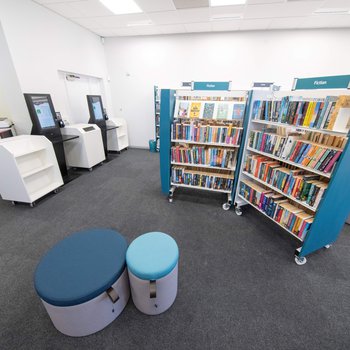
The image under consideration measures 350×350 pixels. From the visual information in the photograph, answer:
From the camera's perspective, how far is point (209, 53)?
4629mm

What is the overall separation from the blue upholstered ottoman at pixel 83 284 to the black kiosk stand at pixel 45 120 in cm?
243

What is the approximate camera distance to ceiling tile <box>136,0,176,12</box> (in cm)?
306

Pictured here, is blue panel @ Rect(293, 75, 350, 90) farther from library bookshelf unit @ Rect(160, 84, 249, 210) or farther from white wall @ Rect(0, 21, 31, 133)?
white wall @ Rect(0, 21, 31, 133)

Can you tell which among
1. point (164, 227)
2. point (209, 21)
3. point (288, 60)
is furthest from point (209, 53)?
point (164, 227)

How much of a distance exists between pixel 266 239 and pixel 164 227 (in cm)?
128

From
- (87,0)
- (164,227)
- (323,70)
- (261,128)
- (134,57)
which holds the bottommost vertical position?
(164,227)

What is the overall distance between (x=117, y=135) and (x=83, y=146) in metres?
1.50

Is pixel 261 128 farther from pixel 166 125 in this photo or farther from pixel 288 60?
pixel 288 60

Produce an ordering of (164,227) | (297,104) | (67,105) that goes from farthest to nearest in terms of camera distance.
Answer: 1. (67,105)
2. (164,227)
3. (297,104)

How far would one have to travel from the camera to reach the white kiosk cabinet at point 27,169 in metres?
2.46

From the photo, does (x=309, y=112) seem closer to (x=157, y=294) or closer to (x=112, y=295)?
(x=157, y=294)

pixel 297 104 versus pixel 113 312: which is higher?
pixel 297 104

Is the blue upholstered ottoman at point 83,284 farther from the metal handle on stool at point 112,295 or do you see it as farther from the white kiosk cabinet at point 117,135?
the white kiosk cabinet at point 117,135

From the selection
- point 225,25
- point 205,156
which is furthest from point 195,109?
point 225,25
